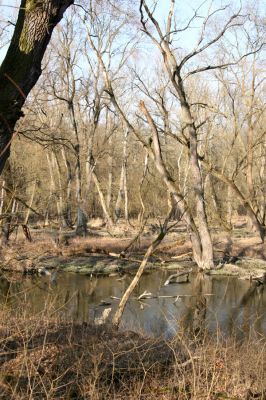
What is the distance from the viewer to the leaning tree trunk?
3.59 m

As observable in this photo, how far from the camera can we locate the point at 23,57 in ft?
12.0

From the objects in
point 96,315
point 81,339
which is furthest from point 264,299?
point 81,339

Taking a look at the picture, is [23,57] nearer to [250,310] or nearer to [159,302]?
[159,302]

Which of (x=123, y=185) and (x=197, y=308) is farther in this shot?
(x=123, y=185)

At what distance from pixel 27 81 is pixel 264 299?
12.8 meters

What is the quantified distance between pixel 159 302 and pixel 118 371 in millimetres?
7738

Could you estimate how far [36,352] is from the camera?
6324mm

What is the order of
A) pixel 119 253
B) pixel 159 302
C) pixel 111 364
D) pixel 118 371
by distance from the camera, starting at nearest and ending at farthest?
1. pixel 118 371
2. pixel 111 364
3. pixel 159 302
4. pixel 119 253

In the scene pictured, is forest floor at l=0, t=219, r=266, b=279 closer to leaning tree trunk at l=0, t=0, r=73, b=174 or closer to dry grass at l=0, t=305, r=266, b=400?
dry grass at l=0, t=305, r=266, b=400

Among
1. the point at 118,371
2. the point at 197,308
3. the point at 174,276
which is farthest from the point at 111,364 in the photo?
the point at 174,276

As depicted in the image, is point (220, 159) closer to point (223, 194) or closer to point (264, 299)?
point (223, 194)

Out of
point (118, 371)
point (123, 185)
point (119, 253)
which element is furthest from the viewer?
point (123, 185)

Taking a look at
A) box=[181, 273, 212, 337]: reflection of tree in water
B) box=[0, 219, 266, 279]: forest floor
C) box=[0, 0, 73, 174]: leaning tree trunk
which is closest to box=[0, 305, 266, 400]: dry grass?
box=[0, 0, 73, 174]: leaning tree trunk

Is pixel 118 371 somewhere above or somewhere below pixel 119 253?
below
